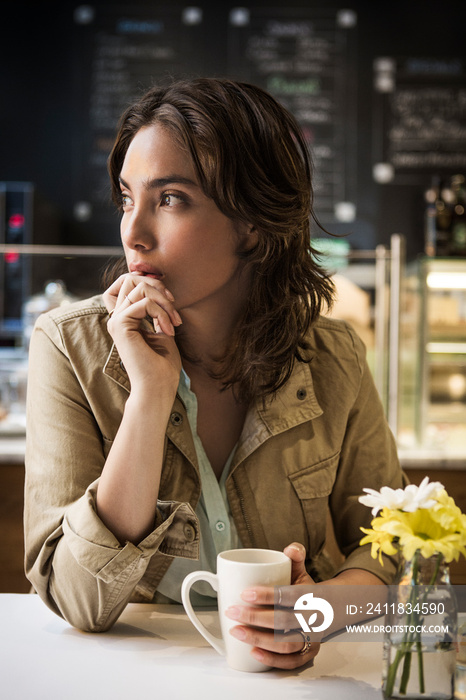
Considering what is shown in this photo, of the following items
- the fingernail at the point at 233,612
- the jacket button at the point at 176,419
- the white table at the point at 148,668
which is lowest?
the white table at the point at 148,668

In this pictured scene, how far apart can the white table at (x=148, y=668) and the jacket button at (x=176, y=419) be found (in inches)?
12.3

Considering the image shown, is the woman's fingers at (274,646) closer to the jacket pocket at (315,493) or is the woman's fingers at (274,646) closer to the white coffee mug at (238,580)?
the white coffee mug at (238,580)

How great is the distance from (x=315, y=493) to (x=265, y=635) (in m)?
0.43

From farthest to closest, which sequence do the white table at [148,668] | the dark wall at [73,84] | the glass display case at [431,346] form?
the dark wall at [73,84], the glass display case at [431,346], the white table at [148,668]

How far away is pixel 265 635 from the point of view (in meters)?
0.85

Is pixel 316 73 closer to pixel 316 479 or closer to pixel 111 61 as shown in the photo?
pixel 111 61

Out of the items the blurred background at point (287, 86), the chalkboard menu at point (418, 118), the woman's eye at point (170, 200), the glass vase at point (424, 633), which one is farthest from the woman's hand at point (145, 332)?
the chalkboard menu at point (418, 118)

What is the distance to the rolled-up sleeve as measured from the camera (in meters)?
0.98

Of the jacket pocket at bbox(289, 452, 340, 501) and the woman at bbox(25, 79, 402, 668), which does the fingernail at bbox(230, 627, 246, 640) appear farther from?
the jacket pocket at bbox(289, 452, 340, 501)

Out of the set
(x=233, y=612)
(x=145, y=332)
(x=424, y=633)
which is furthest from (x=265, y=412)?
(x=424, y=633)

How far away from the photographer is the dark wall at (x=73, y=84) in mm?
4348

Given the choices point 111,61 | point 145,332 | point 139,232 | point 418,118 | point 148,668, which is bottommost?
point 148,668

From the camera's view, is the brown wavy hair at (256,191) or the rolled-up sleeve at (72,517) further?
the brown wavy hair at (256,191)

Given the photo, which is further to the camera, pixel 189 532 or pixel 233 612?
pixel 189 532
